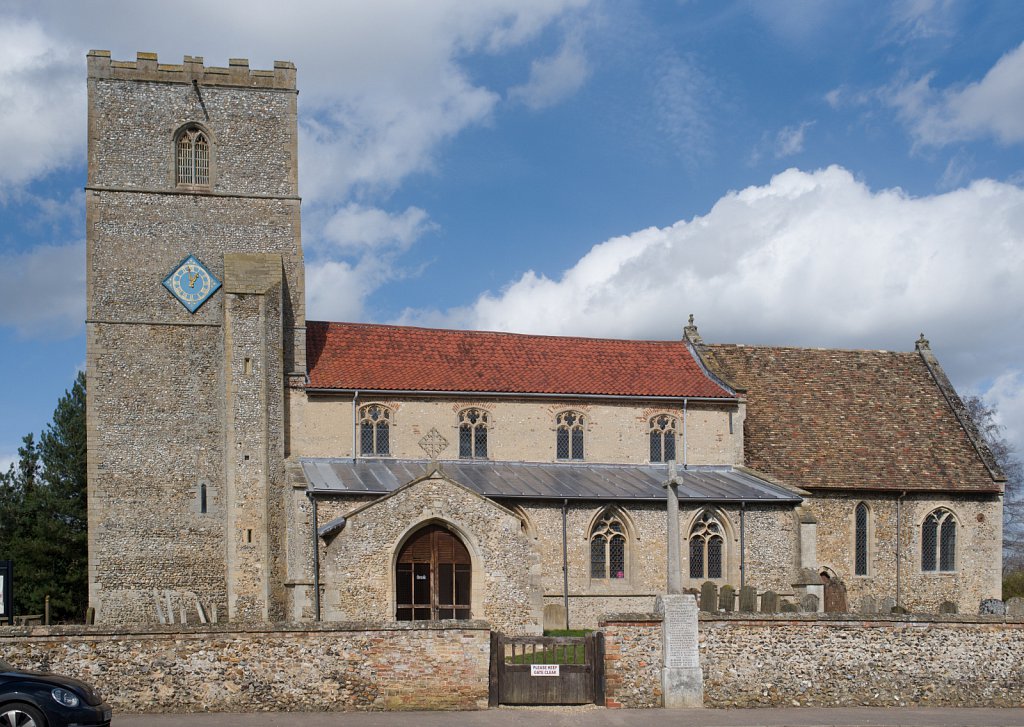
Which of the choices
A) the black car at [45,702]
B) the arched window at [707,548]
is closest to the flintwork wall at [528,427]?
the arched window at [707,548]

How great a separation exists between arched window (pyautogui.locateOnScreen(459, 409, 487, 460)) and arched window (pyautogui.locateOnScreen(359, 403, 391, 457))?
7.74ft

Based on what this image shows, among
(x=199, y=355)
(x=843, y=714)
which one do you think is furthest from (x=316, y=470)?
(x=843, y=714)

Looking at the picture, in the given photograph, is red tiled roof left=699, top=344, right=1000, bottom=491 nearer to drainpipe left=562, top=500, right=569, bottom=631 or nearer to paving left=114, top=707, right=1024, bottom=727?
drainpipe left=562, top=500, right=569, bottom=631

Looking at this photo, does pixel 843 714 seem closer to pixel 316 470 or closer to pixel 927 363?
pixel 316 470

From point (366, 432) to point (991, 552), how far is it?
2143cm

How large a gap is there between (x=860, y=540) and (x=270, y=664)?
78.7ft

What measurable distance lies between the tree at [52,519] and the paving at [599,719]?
31.4 m

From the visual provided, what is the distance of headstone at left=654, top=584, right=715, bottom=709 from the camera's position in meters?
19.9

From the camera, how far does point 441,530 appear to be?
29.4 m

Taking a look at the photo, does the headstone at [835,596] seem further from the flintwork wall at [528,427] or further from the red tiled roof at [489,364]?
the red tiled roof at [489,364]

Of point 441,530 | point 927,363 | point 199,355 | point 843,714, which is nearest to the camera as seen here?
point 843,714

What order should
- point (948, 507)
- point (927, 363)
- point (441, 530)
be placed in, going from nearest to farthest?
point (441, 530) → point (948, 507) → point (927, 363)

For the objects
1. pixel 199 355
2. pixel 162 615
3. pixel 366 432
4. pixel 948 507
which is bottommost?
pixel 162 615

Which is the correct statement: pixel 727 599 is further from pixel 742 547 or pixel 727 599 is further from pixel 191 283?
pixel 191 283
